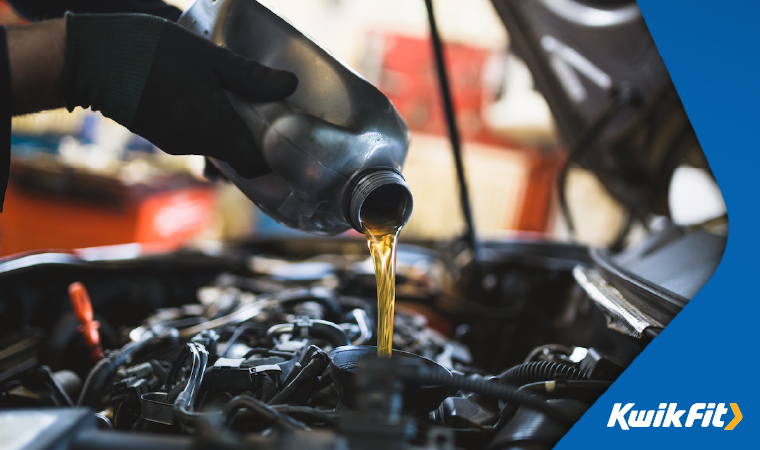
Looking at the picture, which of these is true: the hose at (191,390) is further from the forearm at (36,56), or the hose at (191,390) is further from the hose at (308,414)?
the forearm at (36,56)

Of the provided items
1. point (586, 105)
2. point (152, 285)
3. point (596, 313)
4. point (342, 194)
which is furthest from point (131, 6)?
point (586, 105)

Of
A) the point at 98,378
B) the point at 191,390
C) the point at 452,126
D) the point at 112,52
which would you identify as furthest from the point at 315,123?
the point at 452,126

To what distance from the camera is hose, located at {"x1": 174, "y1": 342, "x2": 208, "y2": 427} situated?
57 centimetres

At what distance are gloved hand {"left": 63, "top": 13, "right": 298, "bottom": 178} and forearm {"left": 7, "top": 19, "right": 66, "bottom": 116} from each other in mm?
19

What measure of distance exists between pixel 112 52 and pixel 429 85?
625 centimetres

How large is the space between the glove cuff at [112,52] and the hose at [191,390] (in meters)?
0.36

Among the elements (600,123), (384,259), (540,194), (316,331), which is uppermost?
(540,194)

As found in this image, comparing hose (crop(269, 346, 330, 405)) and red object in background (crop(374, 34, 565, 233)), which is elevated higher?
red object in background (crop(374, 34, 565, 233))

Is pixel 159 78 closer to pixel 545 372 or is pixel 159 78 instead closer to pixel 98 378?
pixel 98 378

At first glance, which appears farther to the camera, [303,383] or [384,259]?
[384,259]

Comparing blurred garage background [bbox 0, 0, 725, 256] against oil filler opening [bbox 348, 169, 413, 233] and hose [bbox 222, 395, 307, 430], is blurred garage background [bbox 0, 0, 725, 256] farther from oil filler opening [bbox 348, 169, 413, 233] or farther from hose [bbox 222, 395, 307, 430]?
hose [bbox 222, 395, 307, 430]

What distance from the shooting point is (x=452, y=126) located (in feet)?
4.87

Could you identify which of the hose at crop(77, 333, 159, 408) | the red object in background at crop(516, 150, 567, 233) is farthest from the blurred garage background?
the hose at crop(77, 333, 159, 408)

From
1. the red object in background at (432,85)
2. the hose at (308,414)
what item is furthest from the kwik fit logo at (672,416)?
the red object in background at (432,85)
